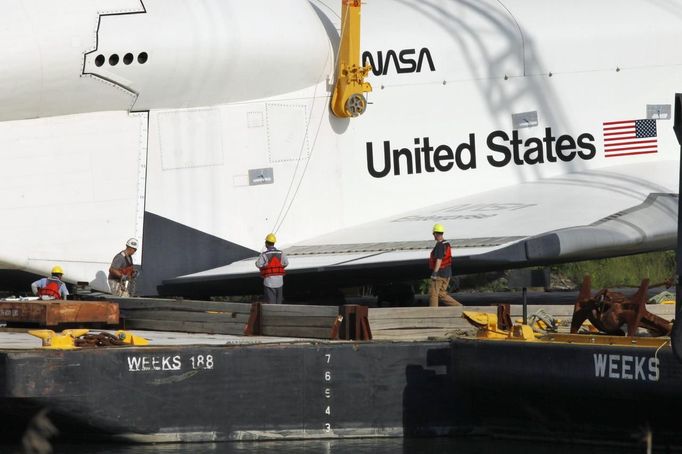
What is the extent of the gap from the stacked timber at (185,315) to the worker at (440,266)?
2.99m

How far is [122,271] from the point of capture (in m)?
17.3

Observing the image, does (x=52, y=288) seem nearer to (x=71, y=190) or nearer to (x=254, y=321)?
(x=71, y=190)

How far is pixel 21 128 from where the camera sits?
16.9m

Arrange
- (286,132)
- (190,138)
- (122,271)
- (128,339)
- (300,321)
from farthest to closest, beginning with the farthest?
1. (286,132)
2. (190,138)
3. (122,271)
4. (300,321)
5. (128,339)

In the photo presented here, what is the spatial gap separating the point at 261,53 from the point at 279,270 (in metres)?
3.78

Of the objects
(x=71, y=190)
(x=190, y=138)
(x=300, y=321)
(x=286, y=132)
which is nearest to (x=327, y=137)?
(x=286, y=132)

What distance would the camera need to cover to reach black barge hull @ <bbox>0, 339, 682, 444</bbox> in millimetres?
11711

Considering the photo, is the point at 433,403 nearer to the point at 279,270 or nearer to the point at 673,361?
the point at 673,361

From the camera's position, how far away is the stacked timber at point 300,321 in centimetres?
1348

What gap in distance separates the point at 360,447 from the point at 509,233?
6040 mm

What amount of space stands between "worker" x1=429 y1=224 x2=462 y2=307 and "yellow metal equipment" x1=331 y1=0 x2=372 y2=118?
11.4 ft

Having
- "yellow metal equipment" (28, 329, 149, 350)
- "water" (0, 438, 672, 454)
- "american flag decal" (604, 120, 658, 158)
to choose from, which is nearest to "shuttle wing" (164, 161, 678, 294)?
"american flag decal" (604, 120, 658, 158)

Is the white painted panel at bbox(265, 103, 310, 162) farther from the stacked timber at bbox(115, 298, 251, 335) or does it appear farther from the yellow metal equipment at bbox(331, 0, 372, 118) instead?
the stacked timber at bbox(115, 298, 251, 335)

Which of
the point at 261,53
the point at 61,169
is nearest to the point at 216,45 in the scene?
the point at 261,53
